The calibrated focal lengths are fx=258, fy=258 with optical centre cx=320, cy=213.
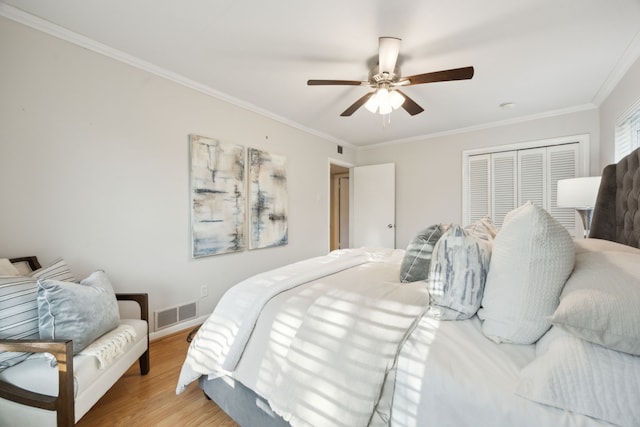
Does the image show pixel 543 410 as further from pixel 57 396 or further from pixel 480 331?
pixel 57 396

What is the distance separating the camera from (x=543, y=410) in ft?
2.21

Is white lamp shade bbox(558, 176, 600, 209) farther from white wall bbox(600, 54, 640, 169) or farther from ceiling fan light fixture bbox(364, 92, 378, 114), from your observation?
ceiling fan light fixture bbox(364, 92, 378, 114)

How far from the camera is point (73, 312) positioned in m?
1.29

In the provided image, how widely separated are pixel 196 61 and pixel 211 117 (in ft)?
1.98

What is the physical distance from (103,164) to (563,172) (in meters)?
5.00

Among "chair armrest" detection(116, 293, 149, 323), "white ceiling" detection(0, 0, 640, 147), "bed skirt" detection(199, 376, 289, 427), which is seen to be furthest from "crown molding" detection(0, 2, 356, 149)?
"bed skirt" detection(199, 376, 289, 427)

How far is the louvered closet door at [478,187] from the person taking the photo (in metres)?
3.80

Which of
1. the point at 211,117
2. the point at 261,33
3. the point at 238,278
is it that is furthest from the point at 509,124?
the point at 238,278

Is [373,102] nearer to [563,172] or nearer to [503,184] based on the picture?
[503,184]

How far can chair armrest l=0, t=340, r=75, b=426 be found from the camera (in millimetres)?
1117

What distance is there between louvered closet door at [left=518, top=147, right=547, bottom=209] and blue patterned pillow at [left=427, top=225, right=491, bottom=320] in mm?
3166

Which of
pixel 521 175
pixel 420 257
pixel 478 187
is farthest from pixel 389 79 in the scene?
pixel 521 175

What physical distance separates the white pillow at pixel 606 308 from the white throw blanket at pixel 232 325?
3.82 ft

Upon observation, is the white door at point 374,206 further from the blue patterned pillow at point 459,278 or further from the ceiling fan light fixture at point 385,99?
the blue patterned pillow at point 459,278
